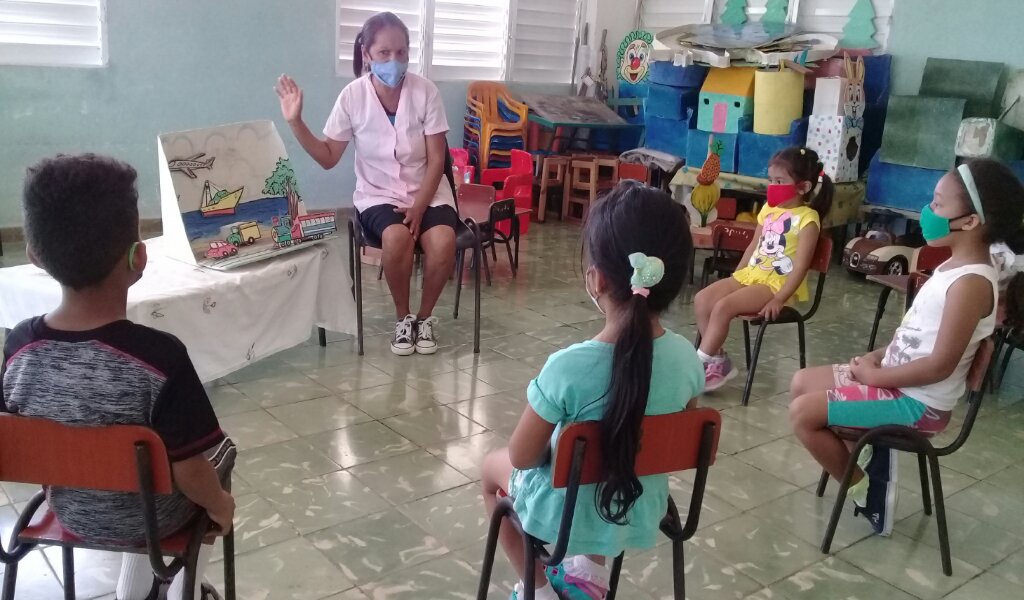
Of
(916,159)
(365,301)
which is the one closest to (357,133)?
(365,301)

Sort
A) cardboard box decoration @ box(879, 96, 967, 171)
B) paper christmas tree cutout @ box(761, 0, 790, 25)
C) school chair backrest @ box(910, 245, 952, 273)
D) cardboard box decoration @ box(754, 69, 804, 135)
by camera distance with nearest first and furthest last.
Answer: school chair backrest @ box(910, 245, 952, 273), cardboard box decoration @ box(879, 96, 967, 171), cardboard box decoration @ box(754, 69, 804, 135), paper christmas tree cutout @ box(761, 0, 790, 25)

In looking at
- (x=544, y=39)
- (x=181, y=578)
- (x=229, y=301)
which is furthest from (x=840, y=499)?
A: (x=544, y=39)

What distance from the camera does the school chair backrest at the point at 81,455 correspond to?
125 cm

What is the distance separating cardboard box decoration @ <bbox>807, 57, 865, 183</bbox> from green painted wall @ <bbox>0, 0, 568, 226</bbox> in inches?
131

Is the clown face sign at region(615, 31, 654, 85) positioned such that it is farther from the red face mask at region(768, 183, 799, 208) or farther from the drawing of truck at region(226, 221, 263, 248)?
the drawing of truck at region(226, 221, 263, 248)

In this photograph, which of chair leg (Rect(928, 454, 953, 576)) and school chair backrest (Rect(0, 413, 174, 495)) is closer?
school chair backrest (Rect(0, 413, 174, 495))

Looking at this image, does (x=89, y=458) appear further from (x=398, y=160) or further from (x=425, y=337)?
(x=398, y=160)

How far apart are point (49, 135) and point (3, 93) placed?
0.32m

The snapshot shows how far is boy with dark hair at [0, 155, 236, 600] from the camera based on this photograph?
1.29 metres

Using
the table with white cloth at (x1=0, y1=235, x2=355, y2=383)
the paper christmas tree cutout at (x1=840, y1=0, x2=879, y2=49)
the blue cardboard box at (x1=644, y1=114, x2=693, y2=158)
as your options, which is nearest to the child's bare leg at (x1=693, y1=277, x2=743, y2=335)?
the table with white cloth at (x1=0, y1=235, x2=355, y2=383)

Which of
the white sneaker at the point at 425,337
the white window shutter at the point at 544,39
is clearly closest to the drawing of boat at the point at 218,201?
the white sneaker at the point at 425,337

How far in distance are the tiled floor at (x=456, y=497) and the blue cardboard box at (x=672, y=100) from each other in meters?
3.13

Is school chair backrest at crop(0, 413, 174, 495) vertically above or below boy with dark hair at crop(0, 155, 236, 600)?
below

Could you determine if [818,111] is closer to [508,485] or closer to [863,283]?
[863,283]
